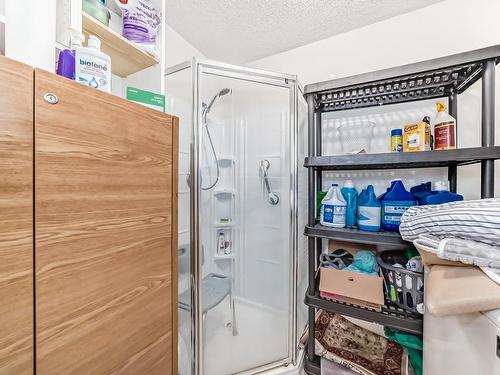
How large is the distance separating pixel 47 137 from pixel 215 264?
43.5 inches

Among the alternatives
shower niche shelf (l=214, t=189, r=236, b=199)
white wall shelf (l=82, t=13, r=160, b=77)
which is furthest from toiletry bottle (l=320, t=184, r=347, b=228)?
white wall shelf (l=82, t=13, r=160, b=77)

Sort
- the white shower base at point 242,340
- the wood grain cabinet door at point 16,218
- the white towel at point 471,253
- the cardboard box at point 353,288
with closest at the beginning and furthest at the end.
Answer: the wood grain cabinet door at point 16,218 → the white towel at point 471,253 → the cardboard box at point 353,288 → the white shower base at point 242,340

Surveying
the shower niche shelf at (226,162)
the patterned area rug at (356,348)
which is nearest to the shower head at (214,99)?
the shower niche shelf at (226,162)

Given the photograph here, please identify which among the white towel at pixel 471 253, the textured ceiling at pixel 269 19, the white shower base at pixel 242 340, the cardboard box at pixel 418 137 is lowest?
the white shower base at pixel 242 340

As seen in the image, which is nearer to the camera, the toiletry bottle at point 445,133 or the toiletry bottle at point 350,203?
the toiletry bottle at point 445,133

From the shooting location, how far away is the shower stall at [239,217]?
116cm

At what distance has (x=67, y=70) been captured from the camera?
0.55 m

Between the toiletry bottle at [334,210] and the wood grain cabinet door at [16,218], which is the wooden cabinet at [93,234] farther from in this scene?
the toiletry bottle at [334,210]

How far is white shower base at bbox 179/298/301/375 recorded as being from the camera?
123cm

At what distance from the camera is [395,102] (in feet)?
4.24

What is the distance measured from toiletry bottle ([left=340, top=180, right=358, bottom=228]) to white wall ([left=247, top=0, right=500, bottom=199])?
0.25 metres

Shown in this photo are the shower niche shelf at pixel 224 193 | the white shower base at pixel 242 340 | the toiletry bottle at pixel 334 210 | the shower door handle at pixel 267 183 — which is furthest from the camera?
the shower door handle at pixel 267 183

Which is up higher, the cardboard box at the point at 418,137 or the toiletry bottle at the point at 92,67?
the toiletry bottle at the point at 92,67

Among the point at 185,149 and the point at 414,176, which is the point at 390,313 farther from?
the point at 185,149
